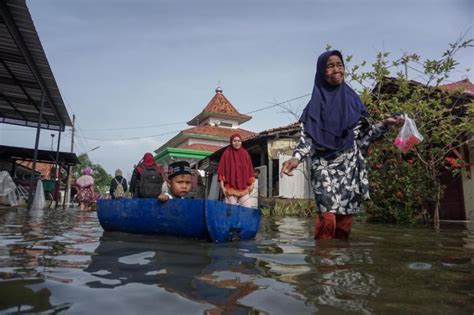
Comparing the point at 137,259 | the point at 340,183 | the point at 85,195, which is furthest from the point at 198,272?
the point at 85,195

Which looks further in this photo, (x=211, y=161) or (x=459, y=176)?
(x=211, y=161)

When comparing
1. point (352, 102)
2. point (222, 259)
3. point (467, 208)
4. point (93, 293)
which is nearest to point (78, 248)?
point (222, 259)

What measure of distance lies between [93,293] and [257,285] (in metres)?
0.67

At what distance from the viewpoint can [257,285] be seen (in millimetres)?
1611

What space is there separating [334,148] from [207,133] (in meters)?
20.5

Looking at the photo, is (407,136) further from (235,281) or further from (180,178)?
(235,281)

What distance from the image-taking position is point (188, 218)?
3.37 meters

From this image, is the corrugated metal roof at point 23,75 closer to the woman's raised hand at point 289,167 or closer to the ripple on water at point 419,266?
the woman's raised hand at point 289,167

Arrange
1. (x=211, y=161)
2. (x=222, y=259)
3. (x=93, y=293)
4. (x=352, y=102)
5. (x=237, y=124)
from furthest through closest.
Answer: (x=237, y=124) → (x=211, y=161) → (x=352, y=102) → (x=222, y=259) → (x=93, y=293)

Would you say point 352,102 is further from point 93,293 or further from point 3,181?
point 3,181

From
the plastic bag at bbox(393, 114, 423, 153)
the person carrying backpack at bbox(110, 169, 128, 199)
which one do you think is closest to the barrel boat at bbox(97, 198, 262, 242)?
the plastic bag at bbox(393, 114, 423, 153)

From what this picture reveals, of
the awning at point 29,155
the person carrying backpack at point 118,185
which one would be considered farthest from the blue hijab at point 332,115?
the awning at point 29,155

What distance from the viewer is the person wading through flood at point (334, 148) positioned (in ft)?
10.9

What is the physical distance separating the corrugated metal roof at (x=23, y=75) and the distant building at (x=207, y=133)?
724 centimetres
